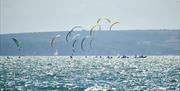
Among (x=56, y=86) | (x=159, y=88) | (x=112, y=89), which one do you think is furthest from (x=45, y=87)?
(x=159, y=88)

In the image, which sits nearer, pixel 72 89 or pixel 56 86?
→ pixel 72 89

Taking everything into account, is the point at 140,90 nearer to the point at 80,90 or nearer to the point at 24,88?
the point at 80,90

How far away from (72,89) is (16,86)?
32.1 feet

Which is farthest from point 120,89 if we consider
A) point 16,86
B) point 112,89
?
point 16,86

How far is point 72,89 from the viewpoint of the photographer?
2913 inches

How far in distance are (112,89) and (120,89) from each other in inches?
41.7

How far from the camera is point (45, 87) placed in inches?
3017

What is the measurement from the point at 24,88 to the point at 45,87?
2.98m

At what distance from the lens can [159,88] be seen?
73.9m

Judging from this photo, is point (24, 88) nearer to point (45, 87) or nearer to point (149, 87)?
point (45, 87)

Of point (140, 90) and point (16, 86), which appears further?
point (16, 86)

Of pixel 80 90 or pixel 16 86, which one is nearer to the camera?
pixel 80 90

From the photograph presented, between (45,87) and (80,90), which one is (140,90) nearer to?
(80,90)

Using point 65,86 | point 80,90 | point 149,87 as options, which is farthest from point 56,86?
point 149,87
